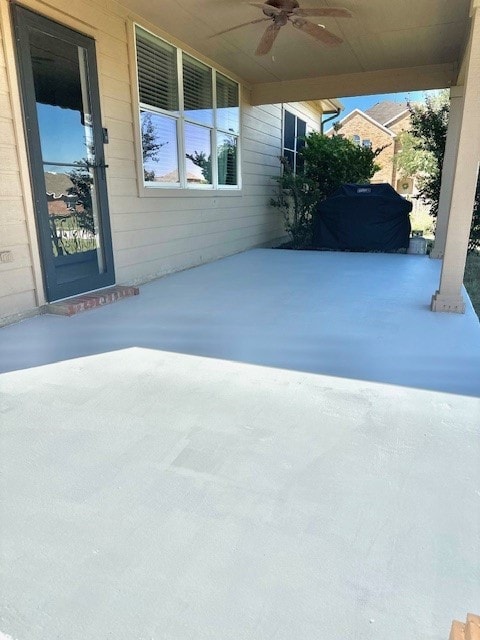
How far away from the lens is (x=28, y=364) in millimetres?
2729

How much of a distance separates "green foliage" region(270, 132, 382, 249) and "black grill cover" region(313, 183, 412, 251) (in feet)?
1.46

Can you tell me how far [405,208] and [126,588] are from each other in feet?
26.4

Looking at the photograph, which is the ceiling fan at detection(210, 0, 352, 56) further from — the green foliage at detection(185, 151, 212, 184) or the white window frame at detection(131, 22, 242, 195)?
the green foliage at detection(185, 151, 212, 184)

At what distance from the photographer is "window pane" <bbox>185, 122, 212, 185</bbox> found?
5891 millimetres

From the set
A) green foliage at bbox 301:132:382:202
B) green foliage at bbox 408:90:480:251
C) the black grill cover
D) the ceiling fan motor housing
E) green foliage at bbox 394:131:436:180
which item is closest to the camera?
the ceiling fan motor housing

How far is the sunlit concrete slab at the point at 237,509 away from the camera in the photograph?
3.62ft

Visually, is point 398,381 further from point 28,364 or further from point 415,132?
point 415,132

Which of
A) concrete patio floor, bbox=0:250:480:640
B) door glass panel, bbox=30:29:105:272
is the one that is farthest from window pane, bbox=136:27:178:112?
concrete patio floor, bbox=0:250:480:640


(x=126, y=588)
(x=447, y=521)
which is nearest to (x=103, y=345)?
(x=126, y=588)

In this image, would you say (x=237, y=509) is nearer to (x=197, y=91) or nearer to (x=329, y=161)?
(x=197, y=91)

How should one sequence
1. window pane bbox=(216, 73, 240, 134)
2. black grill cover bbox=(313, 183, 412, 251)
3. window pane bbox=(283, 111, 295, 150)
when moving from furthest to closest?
window pane bbox=(283, 111, 295, 150) → black grill cover bbox=(313, 183, 412, 251) → window pane bbox=(216, 73, 240, 134)

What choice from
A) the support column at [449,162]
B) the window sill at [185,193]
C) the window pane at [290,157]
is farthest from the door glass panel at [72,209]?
the window pane at [290,157]

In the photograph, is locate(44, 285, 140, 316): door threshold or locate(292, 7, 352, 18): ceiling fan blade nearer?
locate(44, 285, 140, 316): door threshold

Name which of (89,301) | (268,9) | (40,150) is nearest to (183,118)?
(268,9)
